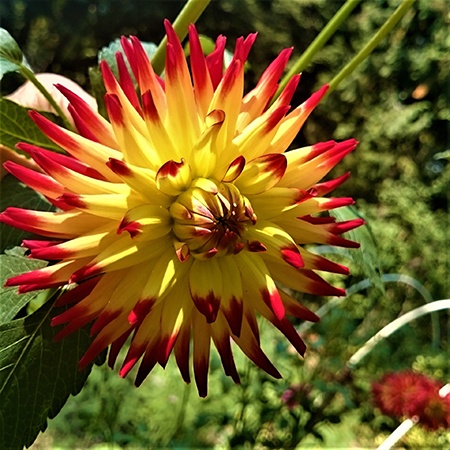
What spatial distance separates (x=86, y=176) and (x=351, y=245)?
0.15 meters

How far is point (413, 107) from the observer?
2.75m

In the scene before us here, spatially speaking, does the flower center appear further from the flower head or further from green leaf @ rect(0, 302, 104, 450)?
the flower head

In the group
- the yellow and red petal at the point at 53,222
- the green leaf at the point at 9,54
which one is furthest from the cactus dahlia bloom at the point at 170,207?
the green leaf at the point at 9,54

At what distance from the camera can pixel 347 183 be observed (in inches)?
121

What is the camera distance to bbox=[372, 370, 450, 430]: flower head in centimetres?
78

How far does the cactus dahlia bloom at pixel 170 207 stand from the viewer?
0.31 metres

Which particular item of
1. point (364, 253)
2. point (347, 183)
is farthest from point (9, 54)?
point (347, 183)

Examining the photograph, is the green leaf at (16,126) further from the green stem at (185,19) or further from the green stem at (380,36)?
the green stem at (380,36)

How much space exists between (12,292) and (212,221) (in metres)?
0.12

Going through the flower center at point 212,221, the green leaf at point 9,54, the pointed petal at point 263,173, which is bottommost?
the flower center at point 212,221

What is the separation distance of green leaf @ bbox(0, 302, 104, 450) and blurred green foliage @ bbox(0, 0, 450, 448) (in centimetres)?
51

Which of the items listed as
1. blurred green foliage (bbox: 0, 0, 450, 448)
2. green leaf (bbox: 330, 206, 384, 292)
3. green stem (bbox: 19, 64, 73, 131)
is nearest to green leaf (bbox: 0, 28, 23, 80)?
green stem (bbox: 19, 64, 73, 131)

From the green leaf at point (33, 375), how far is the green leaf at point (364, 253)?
19 cm

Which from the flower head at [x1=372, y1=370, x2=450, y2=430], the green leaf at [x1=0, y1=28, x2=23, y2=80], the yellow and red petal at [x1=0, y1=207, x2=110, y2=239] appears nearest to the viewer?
the yellow and red petal at [x1=0, y1=207, x2=110, y2=239]
